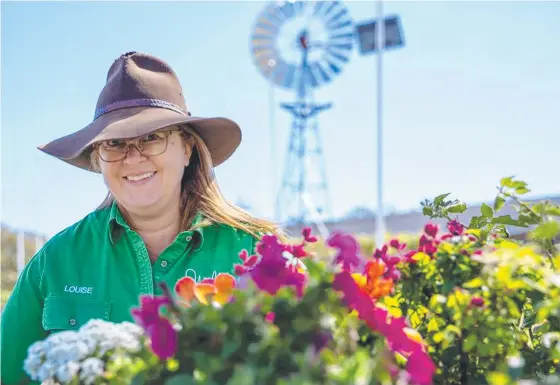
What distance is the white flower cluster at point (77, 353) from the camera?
0.74 m

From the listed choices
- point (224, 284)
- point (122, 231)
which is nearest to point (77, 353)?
point (224, 284)

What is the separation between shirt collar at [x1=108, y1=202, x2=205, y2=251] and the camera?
1889 mm

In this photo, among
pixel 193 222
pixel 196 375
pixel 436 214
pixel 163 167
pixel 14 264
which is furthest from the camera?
pixel 14 264

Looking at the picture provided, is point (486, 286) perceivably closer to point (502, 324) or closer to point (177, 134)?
point (502, 324)

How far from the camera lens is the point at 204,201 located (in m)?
2.04

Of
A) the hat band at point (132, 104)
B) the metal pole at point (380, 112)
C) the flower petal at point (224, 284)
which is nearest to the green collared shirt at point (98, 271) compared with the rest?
the hat band at point (132, 104)

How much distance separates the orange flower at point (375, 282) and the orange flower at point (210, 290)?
19 centimetres

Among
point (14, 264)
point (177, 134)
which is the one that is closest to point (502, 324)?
point (177, 134)

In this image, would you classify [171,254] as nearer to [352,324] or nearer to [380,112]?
[352,324]

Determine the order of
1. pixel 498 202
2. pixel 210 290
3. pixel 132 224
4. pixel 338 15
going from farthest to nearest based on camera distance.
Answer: pixel 338 15 → pixel 132 224 → pixel 498 202 → pixel 210 290

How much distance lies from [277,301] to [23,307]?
48.7 inches

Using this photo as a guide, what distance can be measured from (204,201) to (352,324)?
133 cm

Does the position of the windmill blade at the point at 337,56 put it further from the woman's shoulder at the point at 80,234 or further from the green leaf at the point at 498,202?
the green leaf at the point at 498,202

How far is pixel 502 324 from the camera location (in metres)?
0.86
